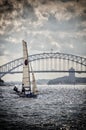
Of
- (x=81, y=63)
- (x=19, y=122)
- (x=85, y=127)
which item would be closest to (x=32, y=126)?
(x=19, y=122)

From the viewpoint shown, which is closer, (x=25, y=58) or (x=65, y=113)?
(x=65, y=113)

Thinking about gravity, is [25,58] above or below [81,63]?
above

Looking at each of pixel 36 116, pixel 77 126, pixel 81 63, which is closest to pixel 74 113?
pixel 36 116

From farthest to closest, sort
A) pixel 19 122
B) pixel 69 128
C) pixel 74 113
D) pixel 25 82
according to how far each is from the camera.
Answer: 1. pixel 25 82
2. pixel 74 113
3. pixel 19 122
4. pixel 69 128

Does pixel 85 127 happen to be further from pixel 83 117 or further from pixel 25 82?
pixel 25 82

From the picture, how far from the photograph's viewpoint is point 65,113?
90.4 ft

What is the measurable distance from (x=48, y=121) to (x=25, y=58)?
1820cm

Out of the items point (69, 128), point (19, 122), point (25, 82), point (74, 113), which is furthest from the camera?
point (25, 82)

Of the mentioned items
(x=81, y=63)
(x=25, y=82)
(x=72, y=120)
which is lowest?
(x=81, y=63)

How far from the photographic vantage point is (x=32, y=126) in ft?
70.8

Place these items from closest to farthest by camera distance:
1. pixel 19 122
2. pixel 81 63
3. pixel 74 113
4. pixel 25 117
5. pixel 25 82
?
1. pixel 19 122
2. pixel 25 117
3. pixel 74 113
4. pixel 25 82
5. pixel 81 63

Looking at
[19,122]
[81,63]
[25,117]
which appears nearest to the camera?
[19,122]

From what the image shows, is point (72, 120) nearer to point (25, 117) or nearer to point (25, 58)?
point (25, 117)

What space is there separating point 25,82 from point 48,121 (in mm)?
17501
